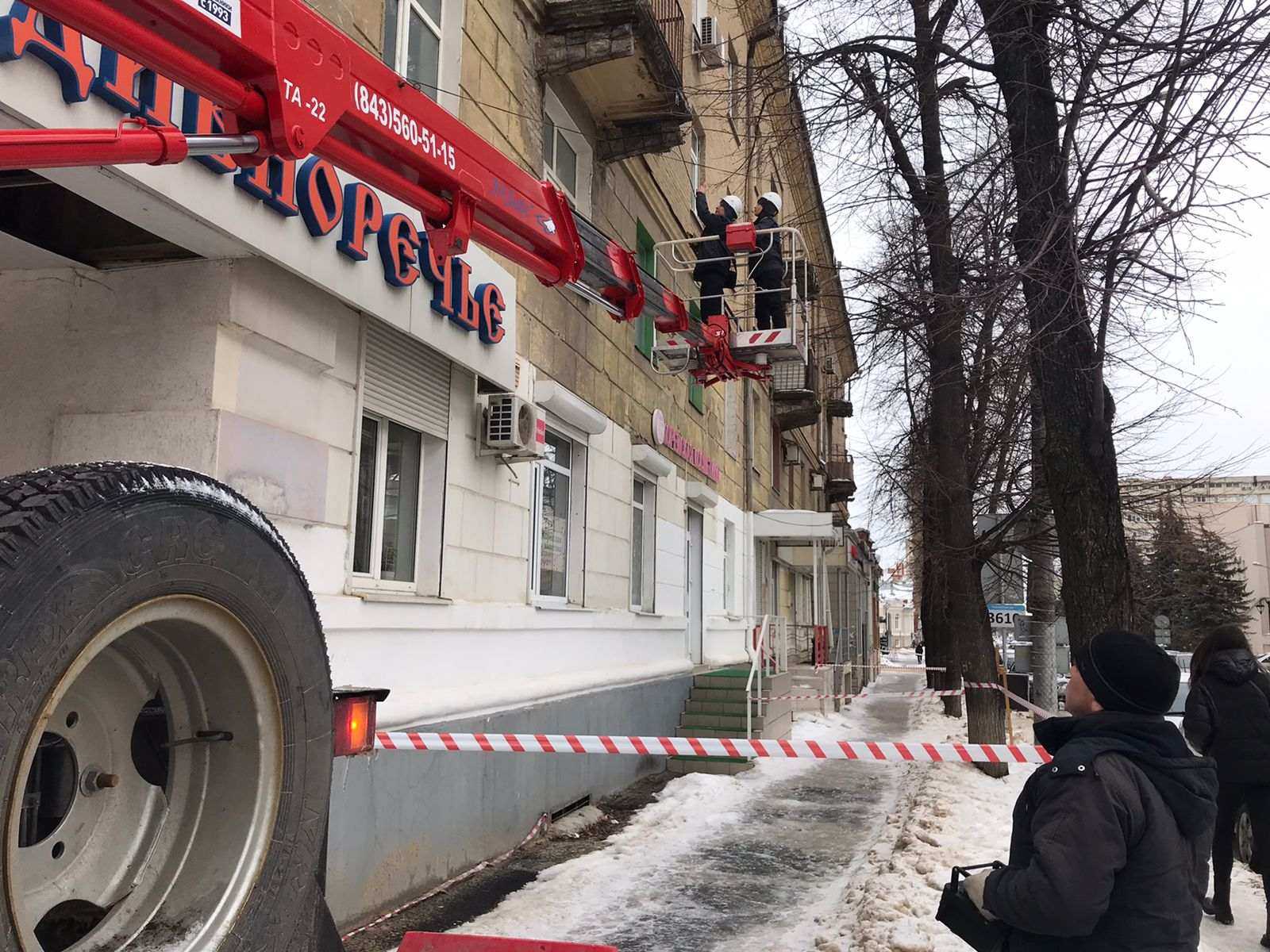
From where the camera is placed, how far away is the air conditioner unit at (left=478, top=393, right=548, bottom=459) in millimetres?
6863

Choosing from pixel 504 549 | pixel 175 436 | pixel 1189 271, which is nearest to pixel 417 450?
pixel 504 549

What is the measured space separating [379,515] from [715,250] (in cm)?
548

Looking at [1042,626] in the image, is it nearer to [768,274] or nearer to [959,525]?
[959,525]

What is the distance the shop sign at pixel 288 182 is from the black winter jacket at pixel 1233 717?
5106 mm

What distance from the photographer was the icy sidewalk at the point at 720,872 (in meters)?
5.27

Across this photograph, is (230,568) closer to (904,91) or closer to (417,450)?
(417,450)

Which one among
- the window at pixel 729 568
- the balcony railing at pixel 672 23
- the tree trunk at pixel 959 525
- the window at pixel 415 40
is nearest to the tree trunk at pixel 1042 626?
the tree trunk at pixel 959 525

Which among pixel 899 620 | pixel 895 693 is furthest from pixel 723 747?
pixel 899 620

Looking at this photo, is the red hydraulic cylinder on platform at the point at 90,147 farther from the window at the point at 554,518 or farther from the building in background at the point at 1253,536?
the building in background at the point at 1253,536

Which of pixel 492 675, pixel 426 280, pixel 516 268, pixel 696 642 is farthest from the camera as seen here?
pixel 696 642

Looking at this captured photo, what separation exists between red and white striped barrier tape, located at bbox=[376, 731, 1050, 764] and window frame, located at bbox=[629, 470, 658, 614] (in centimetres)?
Answer: 649

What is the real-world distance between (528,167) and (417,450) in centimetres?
286

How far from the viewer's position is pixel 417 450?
6.52 m

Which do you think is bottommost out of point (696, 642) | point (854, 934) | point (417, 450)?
point (854, 934)
